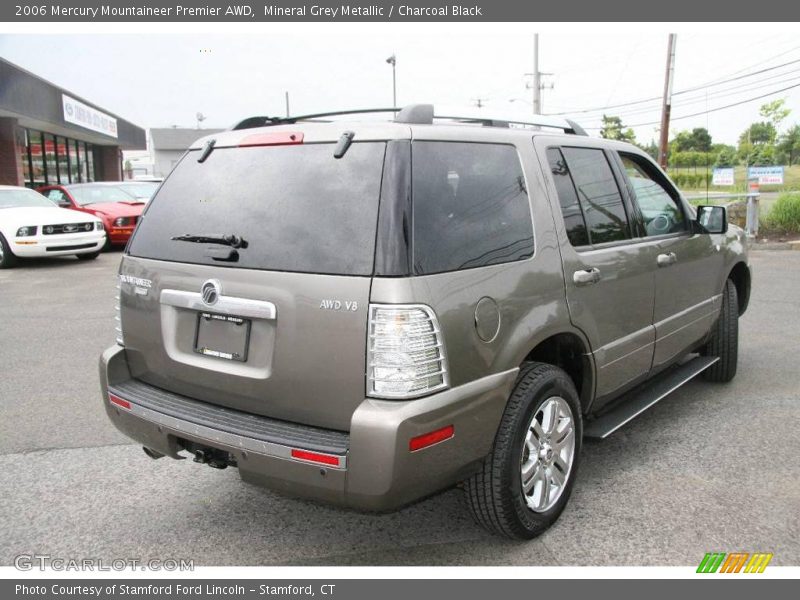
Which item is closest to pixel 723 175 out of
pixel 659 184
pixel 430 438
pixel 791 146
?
pixel 659 184

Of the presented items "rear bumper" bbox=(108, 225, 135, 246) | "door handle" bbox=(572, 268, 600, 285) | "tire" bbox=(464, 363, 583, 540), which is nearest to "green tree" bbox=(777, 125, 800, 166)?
"rear bumper" bbox=(108, 225, 135, 246)

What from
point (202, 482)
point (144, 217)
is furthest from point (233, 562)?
point (144, 217)

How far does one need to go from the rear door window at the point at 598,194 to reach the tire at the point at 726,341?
72.3 inches

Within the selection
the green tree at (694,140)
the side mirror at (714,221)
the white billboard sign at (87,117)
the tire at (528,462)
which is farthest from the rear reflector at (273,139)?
the green tree at (694,140)

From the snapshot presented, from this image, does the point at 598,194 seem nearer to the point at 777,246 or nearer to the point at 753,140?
the point at 777,246

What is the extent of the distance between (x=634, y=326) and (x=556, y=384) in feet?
3.27

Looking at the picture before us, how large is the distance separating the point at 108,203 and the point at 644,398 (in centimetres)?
1429

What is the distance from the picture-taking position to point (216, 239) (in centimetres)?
295

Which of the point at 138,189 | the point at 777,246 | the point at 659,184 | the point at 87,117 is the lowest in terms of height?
the point at 777,246

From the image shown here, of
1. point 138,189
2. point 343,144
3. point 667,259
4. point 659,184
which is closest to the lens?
point 343,144

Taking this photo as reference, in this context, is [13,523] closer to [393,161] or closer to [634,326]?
[393,161]

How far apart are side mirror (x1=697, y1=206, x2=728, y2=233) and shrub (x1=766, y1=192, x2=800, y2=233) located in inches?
474

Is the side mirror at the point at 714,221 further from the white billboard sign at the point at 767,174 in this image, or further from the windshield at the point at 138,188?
the windshield at the point at 138,188

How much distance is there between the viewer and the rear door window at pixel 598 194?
12.0 feet
